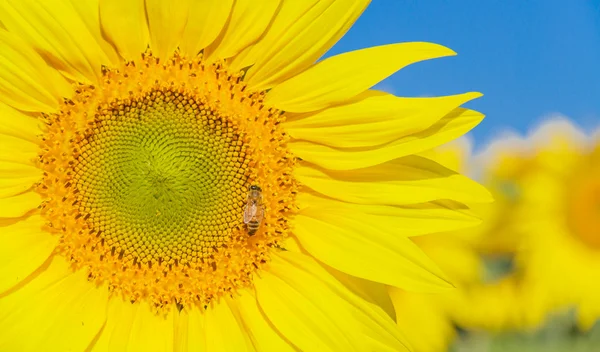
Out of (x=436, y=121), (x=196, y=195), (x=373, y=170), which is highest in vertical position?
(x=436, y=121)

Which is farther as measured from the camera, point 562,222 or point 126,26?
point 562,222

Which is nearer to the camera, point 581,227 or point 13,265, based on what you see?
point 13,265

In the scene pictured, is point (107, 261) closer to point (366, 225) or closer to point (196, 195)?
point (196, 195)

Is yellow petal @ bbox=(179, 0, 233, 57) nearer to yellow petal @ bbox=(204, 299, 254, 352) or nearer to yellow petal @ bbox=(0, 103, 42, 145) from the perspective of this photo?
yellow petal @ bbox=(0, 103, 42, 145)

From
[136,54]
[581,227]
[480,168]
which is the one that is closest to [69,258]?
[136,54]

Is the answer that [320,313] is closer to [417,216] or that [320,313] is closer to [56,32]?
[417,216]

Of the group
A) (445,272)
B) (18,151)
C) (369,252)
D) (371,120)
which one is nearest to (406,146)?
(371,120)

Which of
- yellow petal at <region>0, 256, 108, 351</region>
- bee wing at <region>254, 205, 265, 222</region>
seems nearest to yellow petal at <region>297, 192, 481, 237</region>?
bee wing at <region>254, 205, 265, 222</region>

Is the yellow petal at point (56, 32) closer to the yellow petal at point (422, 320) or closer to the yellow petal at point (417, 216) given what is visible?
the yellow petal at point (417, 216)
